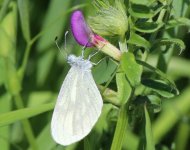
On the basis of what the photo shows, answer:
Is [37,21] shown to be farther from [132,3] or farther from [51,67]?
[132,3]

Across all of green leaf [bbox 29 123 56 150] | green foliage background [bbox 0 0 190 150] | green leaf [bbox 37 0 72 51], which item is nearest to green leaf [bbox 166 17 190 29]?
green foliage background [bbox 0 0 190 150]

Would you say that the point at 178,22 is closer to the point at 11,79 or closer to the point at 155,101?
the point at 155,101

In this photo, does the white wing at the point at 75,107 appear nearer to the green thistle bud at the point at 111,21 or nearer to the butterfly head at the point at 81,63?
the butterfly head at the point at 81,63

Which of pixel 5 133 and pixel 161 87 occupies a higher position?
pixel 161 87

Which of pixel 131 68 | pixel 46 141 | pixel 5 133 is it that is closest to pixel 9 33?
pixel 5 133

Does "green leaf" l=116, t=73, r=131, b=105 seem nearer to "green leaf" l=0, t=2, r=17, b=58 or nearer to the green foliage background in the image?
the green foliage background

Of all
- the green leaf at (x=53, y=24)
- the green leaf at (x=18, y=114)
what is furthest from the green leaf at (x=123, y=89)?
the green leaf at (x=53, y=24)
